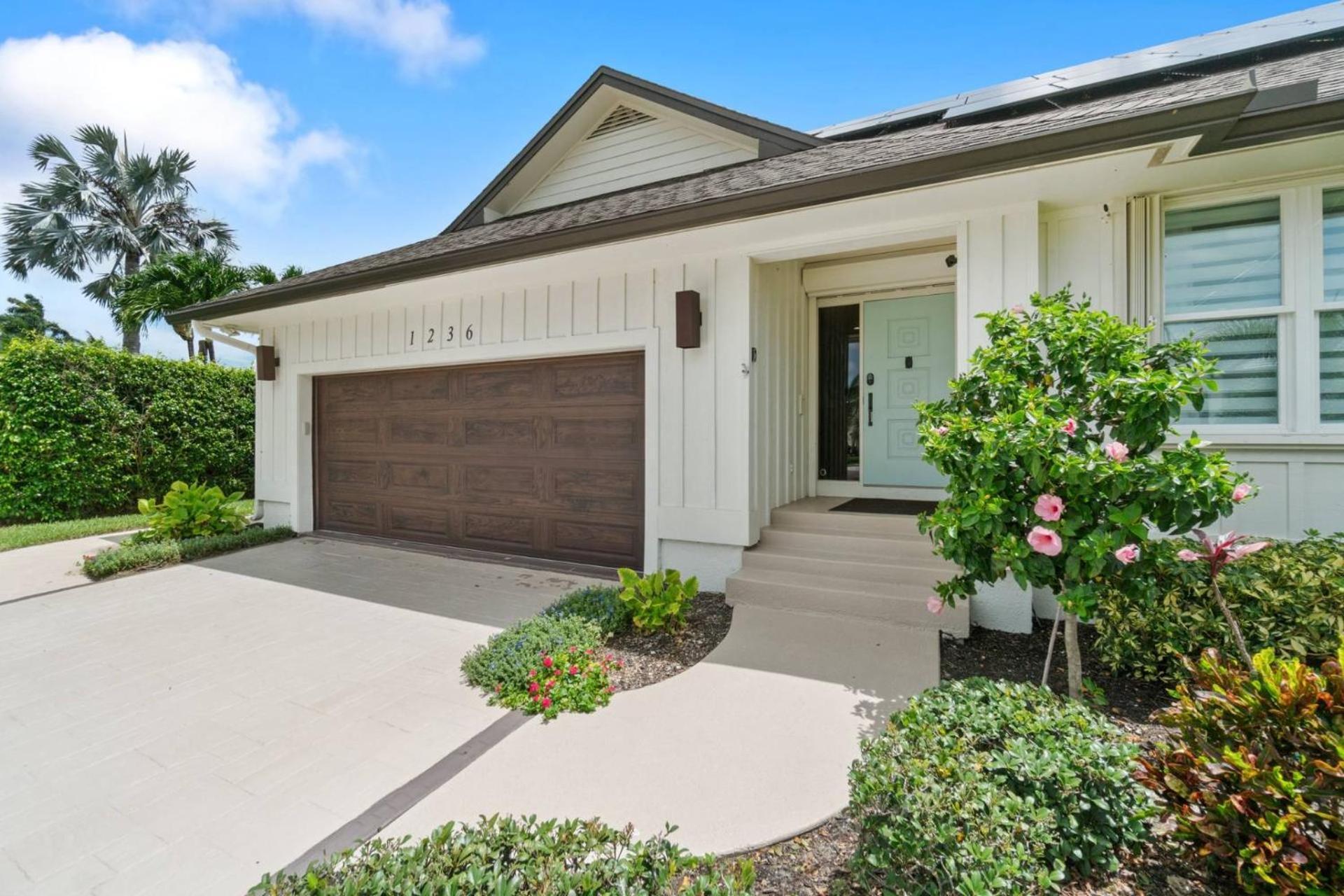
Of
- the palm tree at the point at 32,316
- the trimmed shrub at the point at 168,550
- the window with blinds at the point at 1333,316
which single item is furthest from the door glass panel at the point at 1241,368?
the palm tree at the point at 32,316

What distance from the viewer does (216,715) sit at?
2.98 m

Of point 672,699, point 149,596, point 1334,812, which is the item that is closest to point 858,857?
point 1334,812

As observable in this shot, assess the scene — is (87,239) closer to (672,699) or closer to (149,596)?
(149,596)

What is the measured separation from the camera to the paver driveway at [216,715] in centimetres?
204

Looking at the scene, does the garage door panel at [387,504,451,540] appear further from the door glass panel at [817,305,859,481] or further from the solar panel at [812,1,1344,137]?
the solar panel at [812,1,1344,137]

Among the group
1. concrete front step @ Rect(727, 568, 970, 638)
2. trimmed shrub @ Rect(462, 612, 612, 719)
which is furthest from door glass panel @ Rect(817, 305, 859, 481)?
→ trimmed shrub @ Rect(462, 612, 612, 719)

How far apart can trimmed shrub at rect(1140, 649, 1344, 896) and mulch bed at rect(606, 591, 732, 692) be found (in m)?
2.25

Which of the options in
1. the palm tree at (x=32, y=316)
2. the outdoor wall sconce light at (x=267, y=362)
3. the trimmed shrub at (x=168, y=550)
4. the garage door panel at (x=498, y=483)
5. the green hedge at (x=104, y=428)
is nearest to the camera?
the trimmed shrub at (x=168, y=550)

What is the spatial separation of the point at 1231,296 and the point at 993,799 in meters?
4.08

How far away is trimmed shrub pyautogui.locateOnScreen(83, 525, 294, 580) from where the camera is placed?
5.69 meters

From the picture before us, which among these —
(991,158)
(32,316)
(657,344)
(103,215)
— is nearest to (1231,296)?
(991,158)

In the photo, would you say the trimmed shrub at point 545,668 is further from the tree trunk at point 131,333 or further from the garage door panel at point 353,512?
the tree trunk at point 131,333

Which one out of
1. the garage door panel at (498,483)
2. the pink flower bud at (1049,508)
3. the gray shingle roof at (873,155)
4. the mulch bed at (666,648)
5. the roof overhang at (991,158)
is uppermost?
the gray shingle roof at (873,155)

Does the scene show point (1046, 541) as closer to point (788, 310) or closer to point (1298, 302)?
point (1298, 302)
